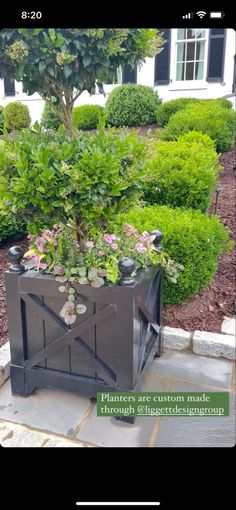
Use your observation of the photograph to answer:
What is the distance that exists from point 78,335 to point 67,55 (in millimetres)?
1299

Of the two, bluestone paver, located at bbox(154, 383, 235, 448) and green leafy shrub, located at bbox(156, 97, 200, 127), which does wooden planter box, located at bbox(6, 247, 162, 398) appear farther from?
green leafy shrub, located at bbox(156, 97, 200, 127)

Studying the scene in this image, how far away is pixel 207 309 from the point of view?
298 cm

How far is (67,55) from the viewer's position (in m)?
1.80

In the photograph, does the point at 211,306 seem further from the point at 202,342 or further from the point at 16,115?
the point at 16,115

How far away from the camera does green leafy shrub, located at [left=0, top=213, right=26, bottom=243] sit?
3.69 m

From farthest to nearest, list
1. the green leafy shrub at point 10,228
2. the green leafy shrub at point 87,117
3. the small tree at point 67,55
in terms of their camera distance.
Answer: the green leafy shrub at point 87,117 → the green leafy shrub at point 10,228 → the small tree at point 67,55

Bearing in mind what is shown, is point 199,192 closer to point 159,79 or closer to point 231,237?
point 231,237

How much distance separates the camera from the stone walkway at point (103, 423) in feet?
6.51

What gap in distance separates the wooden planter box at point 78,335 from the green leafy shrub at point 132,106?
18.5ft

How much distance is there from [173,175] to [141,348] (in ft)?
5.09

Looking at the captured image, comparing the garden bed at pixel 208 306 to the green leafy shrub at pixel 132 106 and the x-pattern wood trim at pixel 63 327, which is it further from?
the green leafy shrub at pixel 132 106

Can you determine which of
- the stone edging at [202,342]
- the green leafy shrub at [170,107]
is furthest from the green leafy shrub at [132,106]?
the stone edging at [202,342]
